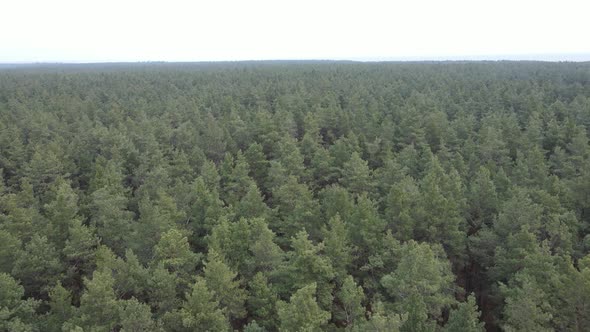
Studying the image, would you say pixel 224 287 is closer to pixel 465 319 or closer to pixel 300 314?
pixel 300 314

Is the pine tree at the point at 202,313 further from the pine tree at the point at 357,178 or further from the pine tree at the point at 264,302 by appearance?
the pine tree at the point at 357,178

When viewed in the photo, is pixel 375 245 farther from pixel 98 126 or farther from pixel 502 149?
pixel 98 126

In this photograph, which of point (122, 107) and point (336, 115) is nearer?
point (336, 115)

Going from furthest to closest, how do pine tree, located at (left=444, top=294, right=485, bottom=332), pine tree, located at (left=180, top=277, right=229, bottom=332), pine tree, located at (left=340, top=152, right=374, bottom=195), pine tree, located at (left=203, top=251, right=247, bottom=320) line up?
pine tree, located at (left=340, top=152, right=374, bottom=195) → pine tree, located at (left=203, top=251, right=247, bottom=320) → pine tree, located at (left=180, top=277, right=229, bottom=332) → pine tree, located at (left=444, top=294, right=485, bottom=332)

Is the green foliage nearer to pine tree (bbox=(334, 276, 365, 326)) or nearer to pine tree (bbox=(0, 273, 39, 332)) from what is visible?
pine tree (bbox=(334, 276, 365, 326))

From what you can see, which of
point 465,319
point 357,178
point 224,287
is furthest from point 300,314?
point 357,178

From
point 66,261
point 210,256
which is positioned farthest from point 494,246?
point 66,261

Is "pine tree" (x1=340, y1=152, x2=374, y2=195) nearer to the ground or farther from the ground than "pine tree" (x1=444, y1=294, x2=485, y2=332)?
farther from the ground

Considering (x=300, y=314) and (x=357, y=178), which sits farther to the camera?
Result: (x=357, y=178)

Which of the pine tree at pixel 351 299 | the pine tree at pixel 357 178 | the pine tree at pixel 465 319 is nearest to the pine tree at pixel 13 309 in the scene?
the pine tree at pixel 351 299

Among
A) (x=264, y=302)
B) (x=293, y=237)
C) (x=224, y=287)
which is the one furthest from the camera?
(x=293, y=237)

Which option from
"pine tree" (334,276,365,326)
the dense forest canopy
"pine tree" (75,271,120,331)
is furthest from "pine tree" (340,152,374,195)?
"pine tree" (75,271,120,331)
